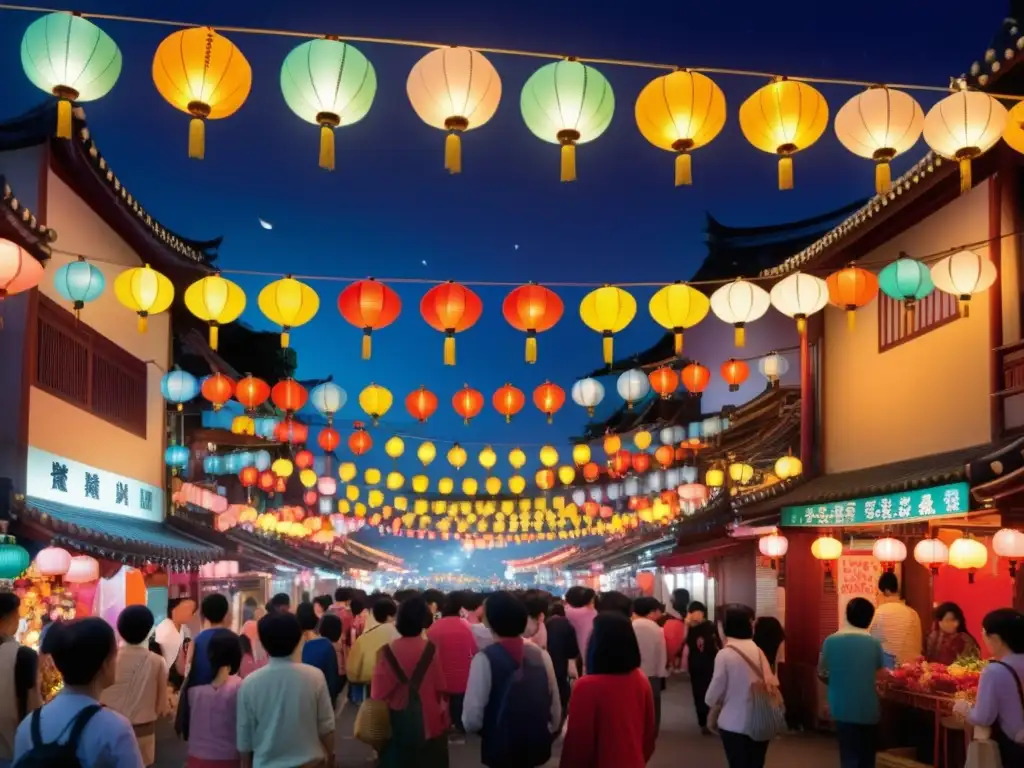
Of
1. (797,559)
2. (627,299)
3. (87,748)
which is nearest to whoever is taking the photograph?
(87,748)

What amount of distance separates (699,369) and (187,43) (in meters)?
12.8

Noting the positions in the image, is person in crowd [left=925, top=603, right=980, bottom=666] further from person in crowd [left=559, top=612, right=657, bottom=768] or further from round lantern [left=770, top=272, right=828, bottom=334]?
person in crowd [left=559, top=612, right=657, bottom=768]

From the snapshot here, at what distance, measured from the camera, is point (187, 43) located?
799cm

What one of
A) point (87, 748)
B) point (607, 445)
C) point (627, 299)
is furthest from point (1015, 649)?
point (607, 445)

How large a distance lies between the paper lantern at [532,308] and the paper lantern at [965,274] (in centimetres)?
440

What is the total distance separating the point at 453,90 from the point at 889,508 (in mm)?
7223

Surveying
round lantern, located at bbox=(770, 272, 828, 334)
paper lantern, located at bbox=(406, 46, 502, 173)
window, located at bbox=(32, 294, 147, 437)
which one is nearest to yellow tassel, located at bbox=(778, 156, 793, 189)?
paper lantern, located at bbox=(406, 46, 502, 173)

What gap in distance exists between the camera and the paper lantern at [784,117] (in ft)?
29.2

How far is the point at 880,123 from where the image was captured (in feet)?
29.5

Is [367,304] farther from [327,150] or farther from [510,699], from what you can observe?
[510,699]

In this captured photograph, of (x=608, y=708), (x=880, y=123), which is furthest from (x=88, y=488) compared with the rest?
(x=608, y=708)

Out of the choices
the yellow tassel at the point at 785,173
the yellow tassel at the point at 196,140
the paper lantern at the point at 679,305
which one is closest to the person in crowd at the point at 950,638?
the paper lantern at the point at 679,305

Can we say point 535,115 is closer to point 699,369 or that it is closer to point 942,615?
point 942,615

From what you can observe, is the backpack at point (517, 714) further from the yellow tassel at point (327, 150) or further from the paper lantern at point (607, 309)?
the paper lantern at point (607, 309)
